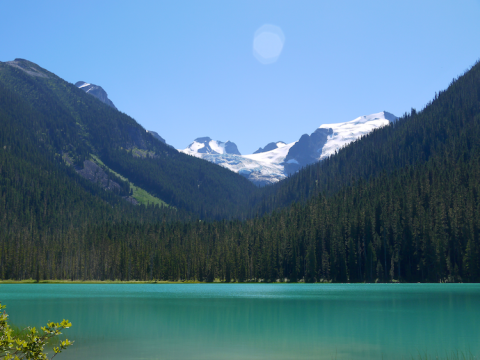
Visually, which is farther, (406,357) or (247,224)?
(247,224)

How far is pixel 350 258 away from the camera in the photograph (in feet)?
449

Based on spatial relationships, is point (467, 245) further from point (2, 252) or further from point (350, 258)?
point (2, 252)

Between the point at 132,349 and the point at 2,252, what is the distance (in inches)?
6460

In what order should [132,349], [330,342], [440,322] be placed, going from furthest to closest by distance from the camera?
[440,322]
[330,342]
[132,349]

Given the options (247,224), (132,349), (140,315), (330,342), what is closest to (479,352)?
(330,342)

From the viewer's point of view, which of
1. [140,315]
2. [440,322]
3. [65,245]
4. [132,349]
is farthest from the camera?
[65,245]

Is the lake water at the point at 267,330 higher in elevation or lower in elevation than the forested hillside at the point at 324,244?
lower

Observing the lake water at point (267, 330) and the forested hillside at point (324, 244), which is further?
the forested hillside at point (324, 244)

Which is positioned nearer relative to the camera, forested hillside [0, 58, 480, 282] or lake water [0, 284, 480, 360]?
lake water [0, 284, 480, 360]

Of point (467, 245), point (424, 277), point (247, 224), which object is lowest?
point (424, 277)

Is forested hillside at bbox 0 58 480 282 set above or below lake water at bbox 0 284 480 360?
above

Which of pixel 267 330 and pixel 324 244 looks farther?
pixel 324 244

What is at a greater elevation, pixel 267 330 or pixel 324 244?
pixel 324 244

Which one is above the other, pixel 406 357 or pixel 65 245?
pixel 65 245
